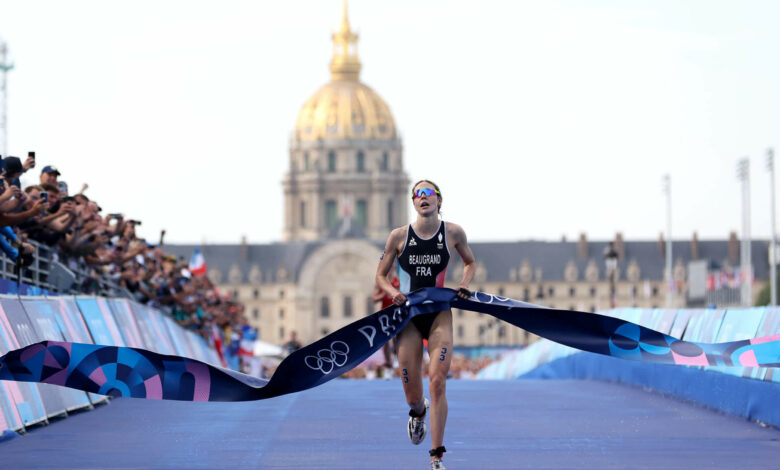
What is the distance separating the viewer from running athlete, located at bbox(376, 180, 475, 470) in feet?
38.7

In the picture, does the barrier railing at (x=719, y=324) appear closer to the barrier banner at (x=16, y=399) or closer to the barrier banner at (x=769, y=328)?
the barrier banner at (x=769, y=328)

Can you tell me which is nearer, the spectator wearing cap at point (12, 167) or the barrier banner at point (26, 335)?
the barrier banner at point (26, 335)

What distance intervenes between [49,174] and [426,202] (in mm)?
11071

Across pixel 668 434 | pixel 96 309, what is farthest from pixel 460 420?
pixel 96 309

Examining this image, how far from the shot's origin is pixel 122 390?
41.1ft

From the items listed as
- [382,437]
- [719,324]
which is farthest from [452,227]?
[719,324]

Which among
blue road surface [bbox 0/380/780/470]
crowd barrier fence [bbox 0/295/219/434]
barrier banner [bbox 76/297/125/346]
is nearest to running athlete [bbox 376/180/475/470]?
blue road surface [bbox 0/380/780/470]

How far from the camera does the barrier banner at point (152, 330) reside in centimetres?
2489

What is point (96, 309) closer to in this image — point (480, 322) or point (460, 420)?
point (460, 420)

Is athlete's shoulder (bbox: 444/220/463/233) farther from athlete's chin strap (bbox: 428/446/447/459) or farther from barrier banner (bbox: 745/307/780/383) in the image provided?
barrier banner (bbox: 745/307/780/383)

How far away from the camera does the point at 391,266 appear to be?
39.4ft

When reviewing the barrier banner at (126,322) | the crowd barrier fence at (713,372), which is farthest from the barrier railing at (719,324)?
Answer: the barrier banner at (126,322)

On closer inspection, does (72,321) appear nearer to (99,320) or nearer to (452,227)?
(99,320)

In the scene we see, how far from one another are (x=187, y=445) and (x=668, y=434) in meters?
4.03
